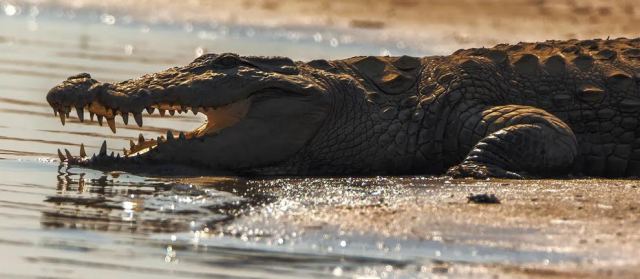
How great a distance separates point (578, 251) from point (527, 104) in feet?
8.80

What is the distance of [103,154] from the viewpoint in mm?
7547

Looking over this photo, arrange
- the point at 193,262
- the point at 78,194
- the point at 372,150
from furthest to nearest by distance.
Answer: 1. the point at 372,150
2. the point at 78,194
3. the point at 193,262

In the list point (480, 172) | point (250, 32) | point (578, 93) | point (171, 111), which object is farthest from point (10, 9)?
point (480, 172)

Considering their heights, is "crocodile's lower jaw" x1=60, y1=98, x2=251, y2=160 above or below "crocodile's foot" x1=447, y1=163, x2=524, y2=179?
above

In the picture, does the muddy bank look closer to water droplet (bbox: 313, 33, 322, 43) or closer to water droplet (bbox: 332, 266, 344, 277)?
water droplet (bbox: 332, 266, 344, 277)

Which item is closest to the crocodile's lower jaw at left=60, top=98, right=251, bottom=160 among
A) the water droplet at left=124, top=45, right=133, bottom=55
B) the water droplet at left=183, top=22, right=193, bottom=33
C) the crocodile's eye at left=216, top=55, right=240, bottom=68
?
the crocodile's eye at left=216, top=55, right=240, bottom=68

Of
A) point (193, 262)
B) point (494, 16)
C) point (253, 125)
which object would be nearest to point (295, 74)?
point (253, 125)

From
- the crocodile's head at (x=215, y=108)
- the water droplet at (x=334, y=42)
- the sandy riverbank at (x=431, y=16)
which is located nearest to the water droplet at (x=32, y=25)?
the sandy riverbank at (x=431, y=16)

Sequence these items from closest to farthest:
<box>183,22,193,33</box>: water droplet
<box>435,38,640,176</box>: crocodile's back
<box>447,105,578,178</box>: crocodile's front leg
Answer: <box>447,105,578,178</box>: crocodile's front leg → <box>435,38,640,176</box>: crocodile's back → <box>183,22,193,33</box>: water droplet

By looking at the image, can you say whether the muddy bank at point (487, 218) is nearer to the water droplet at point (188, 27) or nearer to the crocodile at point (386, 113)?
the crocodile at point (386, 113)

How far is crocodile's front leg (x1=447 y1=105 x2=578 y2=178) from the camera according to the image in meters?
7.37

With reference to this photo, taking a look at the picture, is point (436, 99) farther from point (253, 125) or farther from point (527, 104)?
point (253, 125)

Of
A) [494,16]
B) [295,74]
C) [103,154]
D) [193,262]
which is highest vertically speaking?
[494,16]

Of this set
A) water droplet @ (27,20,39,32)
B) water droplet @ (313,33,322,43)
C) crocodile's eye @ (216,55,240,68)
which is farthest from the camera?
A: water droplet @ (27,20,39,32)
